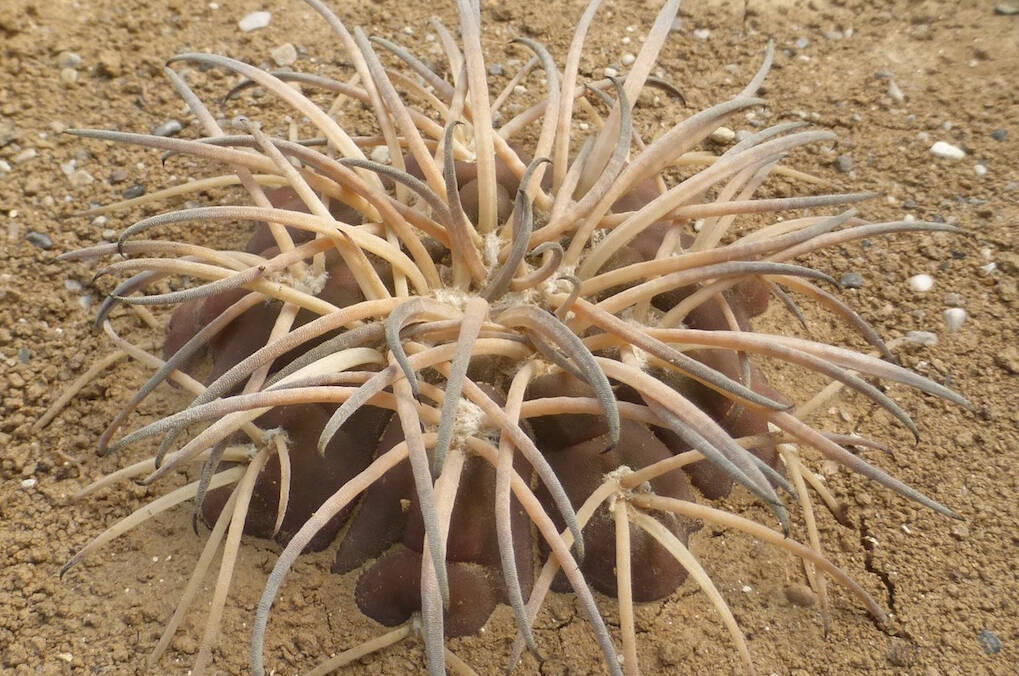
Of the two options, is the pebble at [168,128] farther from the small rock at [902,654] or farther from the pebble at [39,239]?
the small rock at [902,654]

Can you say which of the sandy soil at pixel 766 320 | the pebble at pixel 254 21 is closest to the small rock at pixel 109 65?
the sandy soil at pixel 766 320

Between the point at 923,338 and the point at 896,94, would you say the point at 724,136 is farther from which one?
the point at 923,338

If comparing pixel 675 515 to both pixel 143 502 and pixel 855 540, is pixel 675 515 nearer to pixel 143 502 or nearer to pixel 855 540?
pixel 855 540

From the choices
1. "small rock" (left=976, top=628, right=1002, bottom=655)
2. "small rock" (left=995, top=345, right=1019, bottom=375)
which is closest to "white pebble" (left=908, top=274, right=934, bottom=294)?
"small rock" (left=995, top=345, right=1019, bottom=375)

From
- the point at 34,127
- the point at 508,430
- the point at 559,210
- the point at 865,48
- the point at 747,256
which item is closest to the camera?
the point at 508,430

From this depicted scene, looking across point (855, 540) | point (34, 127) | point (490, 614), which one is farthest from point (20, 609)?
point (855, 540)

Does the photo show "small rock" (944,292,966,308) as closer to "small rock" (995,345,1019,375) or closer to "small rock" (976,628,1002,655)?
"small rock" (995,345,1019,375)
